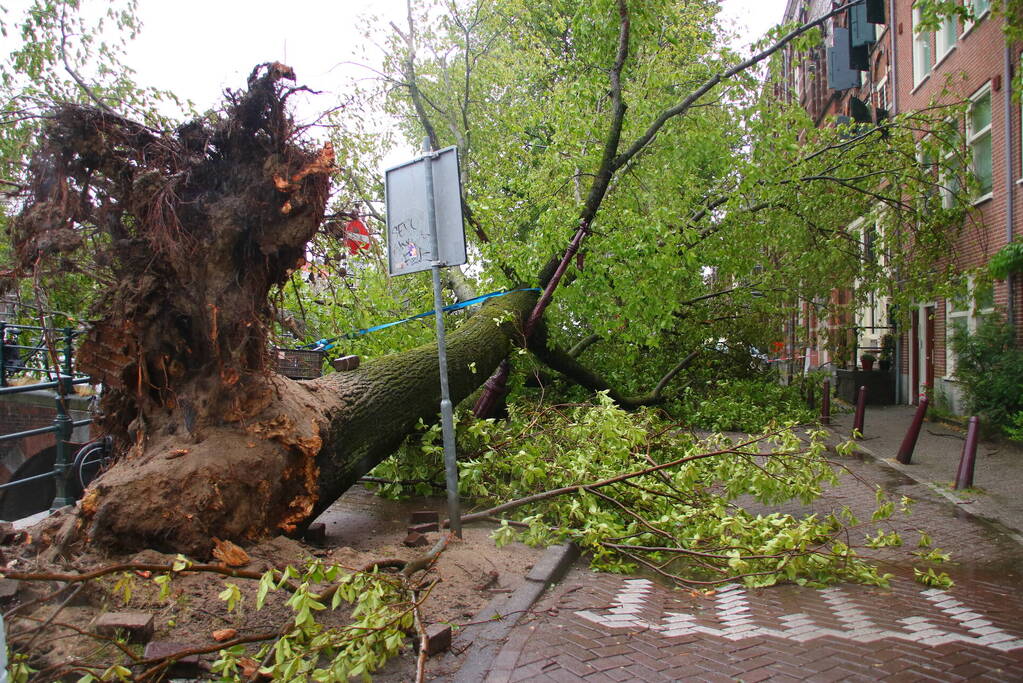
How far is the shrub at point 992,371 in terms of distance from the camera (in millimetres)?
11672

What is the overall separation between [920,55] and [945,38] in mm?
2233

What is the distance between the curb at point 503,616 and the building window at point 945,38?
52.9 feet

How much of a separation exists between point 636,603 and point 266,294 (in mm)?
2997

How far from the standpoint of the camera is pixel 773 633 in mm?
3762

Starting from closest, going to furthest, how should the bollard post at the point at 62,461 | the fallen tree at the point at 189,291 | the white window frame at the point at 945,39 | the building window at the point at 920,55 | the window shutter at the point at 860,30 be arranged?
1. the fallen tree at the point at 189,291
2. the bollard post at the point at 62,461
3. the white window frame at the point at 945,39
4. the building window at the point at 920,55
5. the window shutter at the point at 860,30

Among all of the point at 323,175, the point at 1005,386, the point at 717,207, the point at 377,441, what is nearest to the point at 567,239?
the point at 717,207

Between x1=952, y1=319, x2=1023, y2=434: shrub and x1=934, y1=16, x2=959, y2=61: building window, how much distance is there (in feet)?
23.0

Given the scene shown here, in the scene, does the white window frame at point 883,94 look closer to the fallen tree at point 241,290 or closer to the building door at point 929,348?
the building door at point 929,348

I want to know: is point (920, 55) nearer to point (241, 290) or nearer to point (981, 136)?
point (981, 136)

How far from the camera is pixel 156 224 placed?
4.32 meters

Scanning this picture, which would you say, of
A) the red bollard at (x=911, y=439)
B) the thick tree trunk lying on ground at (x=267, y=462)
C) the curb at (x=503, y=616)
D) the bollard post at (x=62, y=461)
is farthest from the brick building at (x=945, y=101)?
the bollard post at (x=62, y=461)

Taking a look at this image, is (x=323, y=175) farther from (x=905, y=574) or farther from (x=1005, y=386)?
(x=1005, y=386)

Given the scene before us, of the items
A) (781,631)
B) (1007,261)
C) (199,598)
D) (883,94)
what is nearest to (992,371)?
(1007,261)

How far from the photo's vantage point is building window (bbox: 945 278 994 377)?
12.3 meters
